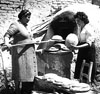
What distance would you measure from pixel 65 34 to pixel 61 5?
2.70 meters

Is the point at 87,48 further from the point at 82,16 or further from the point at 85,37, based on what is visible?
the point at 82,16

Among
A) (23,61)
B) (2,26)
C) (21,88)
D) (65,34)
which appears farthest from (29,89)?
(2,26)

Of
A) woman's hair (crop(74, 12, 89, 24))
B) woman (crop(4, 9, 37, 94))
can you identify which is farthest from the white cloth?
woman (crop(4, 9, 37, 94))

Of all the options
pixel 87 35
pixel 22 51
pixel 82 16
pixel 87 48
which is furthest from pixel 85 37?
pixel 22 51

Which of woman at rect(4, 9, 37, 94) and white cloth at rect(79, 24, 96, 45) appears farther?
white cloth at rect(79, 24, 96, 45)

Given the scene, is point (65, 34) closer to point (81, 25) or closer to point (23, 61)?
point (81, 25)

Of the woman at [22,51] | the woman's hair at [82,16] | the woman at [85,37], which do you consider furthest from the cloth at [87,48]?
the woman at [22,51]

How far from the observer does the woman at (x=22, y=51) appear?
6.24m

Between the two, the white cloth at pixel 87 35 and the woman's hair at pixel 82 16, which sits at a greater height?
the woman's hair at pixel 82 16

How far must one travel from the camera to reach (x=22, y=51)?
6320mm

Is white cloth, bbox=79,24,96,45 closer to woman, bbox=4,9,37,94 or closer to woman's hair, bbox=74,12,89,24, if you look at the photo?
woman's hair, bbox=74,12,89,24

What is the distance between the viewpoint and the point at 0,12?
9133mm

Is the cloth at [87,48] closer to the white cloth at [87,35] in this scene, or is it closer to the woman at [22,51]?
the white cloth at [87,35]

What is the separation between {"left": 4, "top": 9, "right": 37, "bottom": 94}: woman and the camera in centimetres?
624
